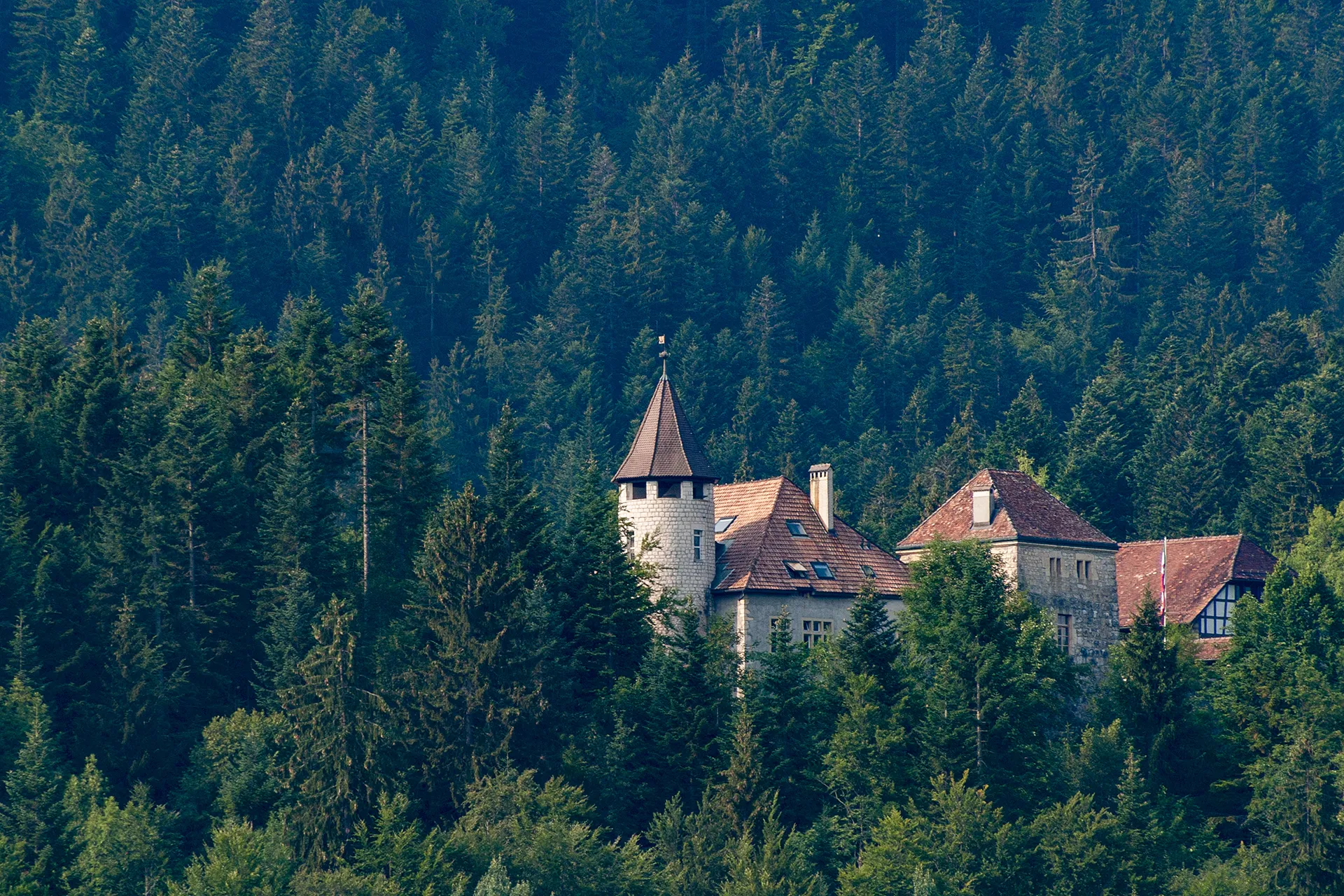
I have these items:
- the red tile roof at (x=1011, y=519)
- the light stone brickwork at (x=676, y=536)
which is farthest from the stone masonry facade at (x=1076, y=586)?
the light stone brickwork at (x=676, y=536)

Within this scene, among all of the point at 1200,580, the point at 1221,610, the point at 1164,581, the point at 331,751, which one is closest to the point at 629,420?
the point at 1164,581

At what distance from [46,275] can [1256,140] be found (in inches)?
3062

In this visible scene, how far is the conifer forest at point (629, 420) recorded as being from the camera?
7312 centimetres

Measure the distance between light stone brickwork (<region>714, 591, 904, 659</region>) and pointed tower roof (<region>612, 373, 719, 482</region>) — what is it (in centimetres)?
425

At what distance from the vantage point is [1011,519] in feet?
283

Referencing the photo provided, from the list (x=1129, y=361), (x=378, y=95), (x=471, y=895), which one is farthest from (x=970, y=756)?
(x=378, y=95)

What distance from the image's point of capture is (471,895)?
Answer: 67875mm

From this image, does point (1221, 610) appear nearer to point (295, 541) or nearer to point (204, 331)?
point (295, 541)

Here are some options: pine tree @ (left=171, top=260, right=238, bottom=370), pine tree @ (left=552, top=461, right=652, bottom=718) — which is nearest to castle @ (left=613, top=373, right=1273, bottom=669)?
pine tree @ (left=552, top=461, right=652, bottom=718)

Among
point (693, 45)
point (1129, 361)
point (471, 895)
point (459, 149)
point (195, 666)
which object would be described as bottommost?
point (471, 895)

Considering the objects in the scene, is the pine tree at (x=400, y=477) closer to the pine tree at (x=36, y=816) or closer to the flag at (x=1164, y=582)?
the pine tree at (x=36, y=816)

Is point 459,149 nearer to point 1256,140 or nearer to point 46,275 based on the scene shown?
point 46,275

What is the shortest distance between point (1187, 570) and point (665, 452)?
2203 cm

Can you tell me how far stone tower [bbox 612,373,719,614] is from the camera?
273ft
